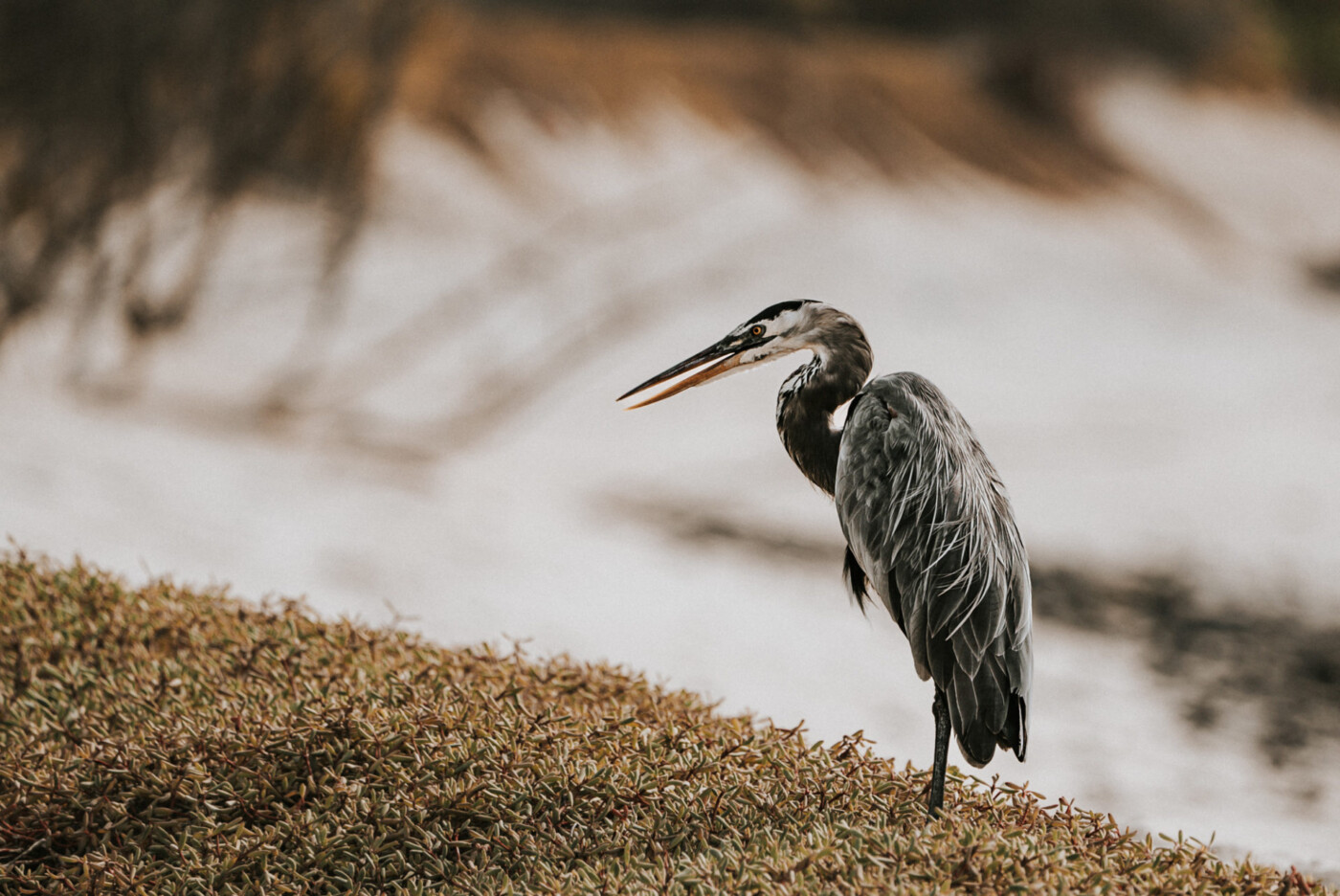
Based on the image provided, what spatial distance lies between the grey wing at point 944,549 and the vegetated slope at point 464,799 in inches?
9.3

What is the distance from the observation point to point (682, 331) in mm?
12648

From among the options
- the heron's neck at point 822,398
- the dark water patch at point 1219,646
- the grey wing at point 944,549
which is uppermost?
the dark water patch at point 1219,646

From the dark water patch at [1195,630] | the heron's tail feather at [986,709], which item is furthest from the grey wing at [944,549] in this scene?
the dark water patch at [1195,630]

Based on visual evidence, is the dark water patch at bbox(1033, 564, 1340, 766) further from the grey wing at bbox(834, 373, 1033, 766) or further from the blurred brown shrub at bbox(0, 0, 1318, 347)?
the blurred brown shrub at bbox(0, 0, 1318, 347)

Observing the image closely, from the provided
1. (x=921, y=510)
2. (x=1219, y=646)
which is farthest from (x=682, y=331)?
(x=921, y=510)

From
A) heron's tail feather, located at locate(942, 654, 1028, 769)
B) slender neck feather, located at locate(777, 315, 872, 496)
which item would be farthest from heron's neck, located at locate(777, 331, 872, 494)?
heron's tail feather, located at locate(942, 654, 1028, 769)

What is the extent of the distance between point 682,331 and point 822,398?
10078 mm

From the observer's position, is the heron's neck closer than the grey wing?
No

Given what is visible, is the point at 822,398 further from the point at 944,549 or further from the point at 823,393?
the point at 944,549

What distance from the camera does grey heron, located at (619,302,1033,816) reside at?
7.77 ft

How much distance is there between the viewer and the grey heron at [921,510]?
237 centimetres

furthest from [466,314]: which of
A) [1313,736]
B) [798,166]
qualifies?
[1313,736]

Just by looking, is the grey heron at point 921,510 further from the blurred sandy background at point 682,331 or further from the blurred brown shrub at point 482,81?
the blurred brown shrub at point 482,81

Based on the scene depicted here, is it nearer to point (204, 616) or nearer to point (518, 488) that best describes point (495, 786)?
point (204, 616)
